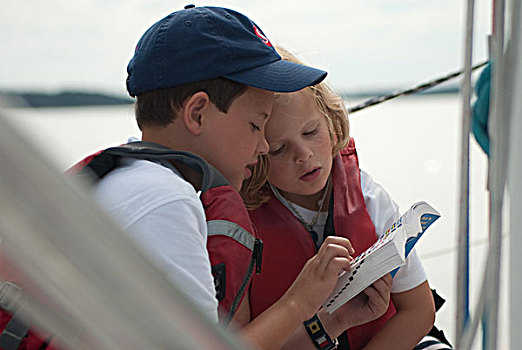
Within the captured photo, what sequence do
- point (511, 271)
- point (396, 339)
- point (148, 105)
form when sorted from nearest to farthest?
point (511, 271)
point (148, 105)
point (396, 339)

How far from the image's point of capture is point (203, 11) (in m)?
0.85

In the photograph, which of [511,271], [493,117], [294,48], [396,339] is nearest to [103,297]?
[511,271]

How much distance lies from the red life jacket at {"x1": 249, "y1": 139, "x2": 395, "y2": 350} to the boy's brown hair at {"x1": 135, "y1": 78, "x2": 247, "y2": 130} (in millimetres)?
299

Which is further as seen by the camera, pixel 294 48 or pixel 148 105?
pixel 294 48

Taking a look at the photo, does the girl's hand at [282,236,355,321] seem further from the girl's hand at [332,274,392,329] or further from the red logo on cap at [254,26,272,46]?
the red logo on cap at [254,26,272,46]

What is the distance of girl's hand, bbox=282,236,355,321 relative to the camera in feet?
2.76

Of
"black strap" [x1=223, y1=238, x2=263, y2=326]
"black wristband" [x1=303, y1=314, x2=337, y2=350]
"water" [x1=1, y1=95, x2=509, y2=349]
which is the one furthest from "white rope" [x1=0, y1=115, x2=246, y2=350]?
"black wristband" [x1=303, y1=314, x2=337, y2=350]

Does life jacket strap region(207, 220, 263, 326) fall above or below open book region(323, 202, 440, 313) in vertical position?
above

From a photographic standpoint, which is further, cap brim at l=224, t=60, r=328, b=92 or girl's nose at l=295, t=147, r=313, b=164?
girl's nose at l=295, t=147, r=313, b=164

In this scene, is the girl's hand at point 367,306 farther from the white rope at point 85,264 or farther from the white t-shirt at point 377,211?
the white rope at point 85,264

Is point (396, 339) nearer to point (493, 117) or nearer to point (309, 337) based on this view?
point (309, 337)

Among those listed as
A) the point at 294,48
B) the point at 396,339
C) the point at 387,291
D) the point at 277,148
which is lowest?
the point at 396,339

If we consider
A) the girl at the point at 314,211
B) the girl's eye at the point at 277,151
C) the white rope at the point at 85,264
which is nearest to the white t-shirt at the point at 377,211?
the girl at the point at 314,211

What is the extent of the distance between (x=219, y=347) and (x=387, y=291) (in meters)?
0.74
